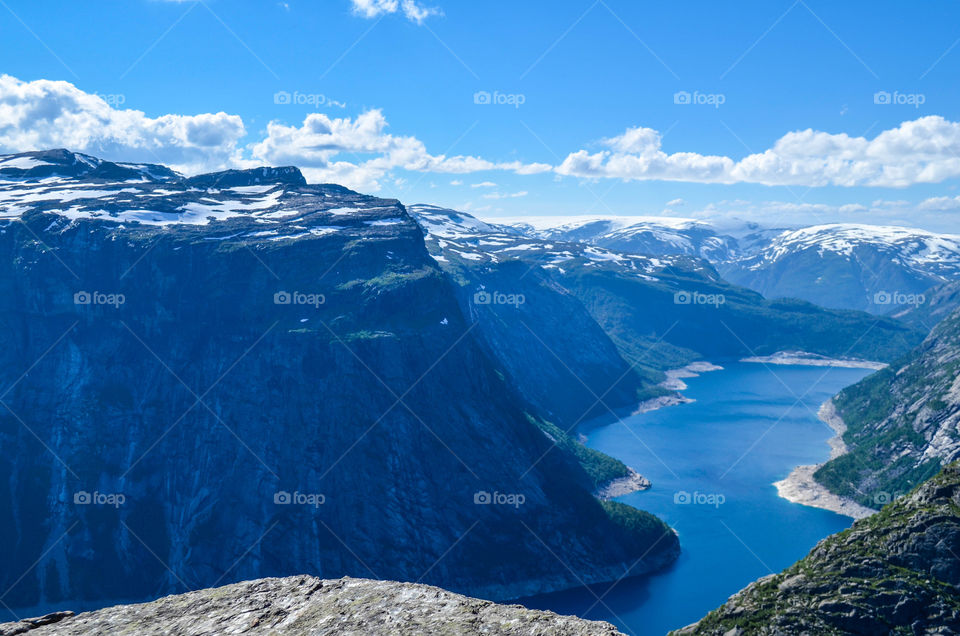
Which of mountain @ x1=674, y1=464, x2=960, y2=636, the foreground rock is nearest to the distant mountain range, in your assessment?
mountain @ x1=674, y1=464, x2=960, y2=636

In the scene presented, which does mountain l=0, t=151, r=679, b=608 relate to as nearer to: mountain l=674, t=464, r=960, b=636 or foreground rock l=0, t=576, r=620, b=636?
mountain l=674, t=464, r=960, b=636

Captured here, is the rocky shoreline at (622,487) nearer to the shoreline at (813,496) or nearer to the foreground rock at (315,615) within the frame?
the shoreline at (813,496)

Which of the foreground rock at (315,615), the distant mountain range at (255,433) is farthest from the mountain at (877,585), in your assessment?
the distant mountain range at (255,433)

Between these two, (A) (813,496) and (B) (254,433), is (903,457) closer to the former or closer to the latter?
(A) (813,496)

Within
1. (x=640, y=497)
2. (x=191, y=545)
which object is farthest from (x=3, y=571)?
(x=640, y=497)

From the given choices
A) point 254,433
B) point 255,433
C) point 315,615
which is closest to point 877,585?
point 315,615
